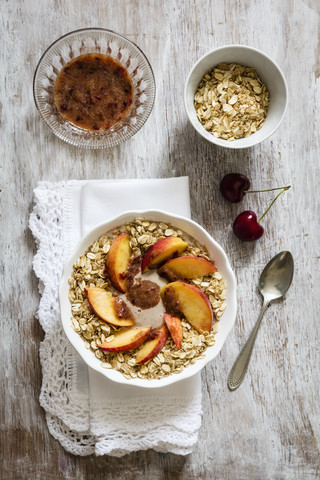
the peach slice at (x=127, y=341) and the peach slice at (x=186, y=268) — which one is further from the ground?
the peach slice at (x=186, y=268)

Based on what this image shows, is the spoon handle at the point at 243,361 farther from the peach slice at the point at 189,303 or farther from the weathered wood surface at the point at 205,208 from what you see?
the peach slice at the point at 189,303

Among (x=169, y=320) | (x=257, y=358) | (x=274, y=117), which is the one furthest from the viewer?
(x=257, y=358)

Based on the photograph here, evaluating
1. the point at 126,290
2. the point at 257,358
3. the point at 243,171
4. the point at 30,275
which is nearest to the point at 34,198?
the point at 30,275

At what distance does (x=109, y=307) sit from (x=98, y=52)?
728mm

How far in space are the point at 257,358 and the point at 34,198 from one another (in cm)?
79

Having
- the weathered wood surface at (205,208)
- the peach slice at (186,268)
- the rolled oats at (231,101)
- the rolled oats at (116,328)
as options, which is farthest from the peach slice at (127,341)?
the rolled oats at (231,101)

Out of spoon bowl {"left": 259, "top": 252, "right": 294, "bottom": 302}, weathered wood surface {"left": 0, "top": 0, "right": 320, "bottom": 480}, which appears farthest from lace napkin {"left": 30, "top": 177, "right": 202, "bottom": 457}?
spoon bowl {"left": 259, "top": 252, "right": 294, "bottom": 302}

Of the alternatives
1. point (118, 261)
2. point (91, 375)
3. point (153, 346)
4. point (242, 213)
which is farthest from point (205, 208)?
point (91, 375)

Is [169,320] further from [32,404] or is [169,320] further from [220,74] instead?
[220,74]

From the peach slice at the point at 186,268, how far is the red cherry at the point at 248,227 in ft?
0.62

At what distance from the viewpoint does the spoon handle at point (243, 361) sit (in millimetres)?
1444

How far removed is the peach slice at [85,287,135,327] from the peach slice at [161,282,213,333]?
10cm

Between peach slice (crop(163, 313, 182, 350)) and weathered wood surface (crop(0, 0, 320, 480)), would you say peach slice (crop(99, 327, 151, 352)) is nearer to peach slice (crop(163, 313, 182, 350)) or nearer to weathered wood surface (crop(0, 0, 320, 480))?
peach slice (crop(163, 313, 182, 350))

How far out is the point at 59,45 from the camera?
55.9 inches
